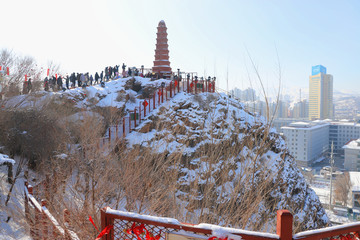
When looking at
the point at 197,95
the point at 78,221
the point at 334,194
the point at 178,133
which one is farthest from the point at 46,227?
the point at 334,194

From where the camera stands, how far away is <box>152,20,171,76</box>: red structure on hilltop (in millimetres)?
24531

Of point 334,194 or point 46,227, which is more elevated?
point 46,227

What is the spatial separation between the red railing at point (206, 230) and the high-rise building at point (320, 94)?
3500 inches

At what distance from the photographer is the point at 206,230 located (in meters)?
1.75

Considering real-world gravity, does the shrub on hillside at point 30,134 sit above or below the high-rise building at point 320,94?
below

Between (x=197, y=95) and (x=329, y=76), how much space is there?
254 ft

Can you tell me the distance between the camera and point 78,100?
15461 mm

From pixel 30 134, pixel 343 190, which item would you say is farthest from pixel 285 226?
pixel 343 190

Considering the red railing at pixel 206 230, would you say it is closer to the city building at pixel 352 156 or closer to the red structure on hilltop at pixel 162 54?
the red structure on hilltop at pixel 162 54

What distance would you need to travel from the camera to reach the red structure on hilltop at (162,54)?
2453 centimetres

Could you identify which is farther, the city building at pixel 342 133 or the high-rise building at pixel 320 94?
the high-rise building at pixel 320 94

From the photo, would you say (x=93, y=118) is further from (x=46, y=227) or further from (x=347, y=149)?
(x=347, y=149)

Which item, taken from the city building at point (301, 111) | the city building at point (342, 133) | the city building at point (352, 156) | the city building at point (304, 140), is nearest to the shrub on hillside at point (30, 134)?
the city building at point (352, 156)

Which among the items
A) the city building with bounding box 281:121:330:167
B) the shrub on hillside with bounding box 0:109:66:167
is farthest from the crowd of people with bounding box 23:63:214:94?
the city building with bounding box 281:121:330:167
